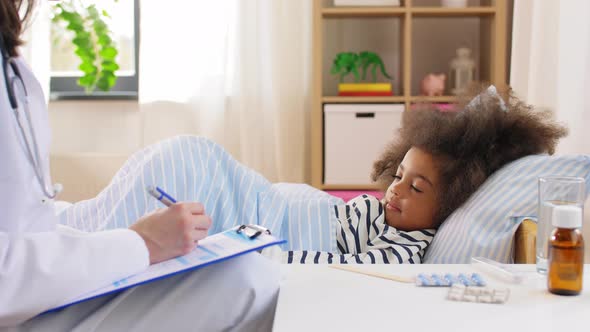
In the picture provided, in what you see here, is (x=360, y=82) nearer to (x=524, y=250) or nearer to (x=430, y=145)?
(x=430, y=145)

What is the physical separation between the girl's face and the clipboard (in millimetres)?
631

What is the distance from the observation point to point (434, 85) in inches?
131

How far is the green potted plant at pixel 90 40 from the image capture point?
359 centimetres

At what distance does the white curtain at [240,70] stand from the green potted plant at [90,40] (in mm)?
219

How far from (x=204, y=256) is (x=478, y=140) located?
86 centimetres

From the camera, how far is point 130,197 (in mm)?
1531

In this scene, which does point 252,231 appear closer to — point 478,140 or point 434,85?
point 478,140

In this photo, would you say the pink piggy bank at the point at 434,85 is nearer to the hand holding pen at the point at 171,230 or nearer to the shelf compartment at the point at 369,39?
the shelf compartment at the point at 369,39

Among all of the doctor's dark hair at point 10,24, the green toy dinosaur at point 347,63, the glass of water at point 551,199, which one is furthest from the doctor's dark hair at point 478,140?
the green toy dinosaur at point 347,63

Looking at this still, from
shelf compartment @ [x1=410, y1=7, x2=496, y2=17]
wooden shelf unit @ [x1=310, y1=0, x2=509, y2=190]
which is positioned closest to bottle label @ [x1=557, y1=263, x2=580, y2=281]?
wooden shelf unit @ [x1=310, y1=0, x2=509, y2=190]

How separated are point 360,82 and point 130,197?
7.04 ft

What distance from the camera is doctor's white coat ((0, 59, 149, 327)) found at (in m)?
0.85

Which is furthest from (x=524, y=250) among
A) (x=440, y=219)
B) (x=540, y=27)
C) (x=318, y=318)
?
(x=540, y=27)

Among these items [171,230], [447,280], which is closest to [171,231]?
[171,230]
